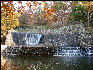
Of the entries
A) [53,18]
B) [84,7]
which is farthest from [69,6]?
[84,7]

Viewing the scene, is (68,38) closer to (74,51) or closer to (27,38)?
(74,51)

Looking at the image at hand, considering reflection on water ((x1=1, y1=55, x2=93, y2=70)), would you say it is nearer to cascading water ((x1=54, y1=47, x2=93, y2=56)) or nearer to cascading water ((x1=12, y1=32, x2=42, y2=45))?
cascading water ((x1=54, y1=47, x2=93, y2=56))

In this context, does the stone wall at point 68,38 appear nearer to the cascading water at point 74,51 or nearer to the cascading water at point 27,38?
the cascading water at point 27,38

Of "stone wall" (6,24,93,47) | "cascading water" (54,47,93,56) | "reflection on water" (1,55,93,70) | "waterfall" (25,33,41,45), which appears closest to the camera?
"reflection on water" (1,55,93,70)

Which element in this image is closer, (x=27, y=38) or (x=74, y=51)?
(x=74, y=51)

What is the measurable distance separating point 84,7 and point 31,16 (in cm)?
1448

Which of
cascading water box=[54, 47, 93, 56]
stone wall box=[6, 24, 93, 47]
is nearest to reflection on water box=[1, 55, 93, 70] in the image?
cascading water box=[54, 47, 93, 56]

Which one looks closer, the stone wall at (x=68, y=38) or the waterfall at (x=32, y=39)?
the stone wall at (x=68, y=38)

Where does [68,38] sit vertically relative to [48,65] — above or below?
above

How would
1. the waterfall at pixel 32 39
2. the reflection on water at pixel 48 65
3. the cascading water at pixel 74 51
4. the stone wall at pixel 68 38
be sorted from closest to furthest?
the reflection on water at pixel 48 65
the cascading water at pixel 74 51
the stone wall at pixel 68 38
the waterfall at pixel 32 39

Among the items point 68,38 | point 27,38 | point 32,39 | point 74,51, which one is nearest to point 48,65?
point 74,51

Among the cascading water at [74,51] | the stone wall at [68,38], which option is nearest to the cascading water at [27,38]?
the stone wall at [68,38]

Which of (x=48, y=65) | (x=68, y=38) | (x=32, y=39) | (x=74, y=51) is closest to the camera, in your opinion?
(x=48, y=65)

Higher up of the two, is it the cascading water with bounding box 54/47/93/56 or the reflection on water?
the reflection on water
